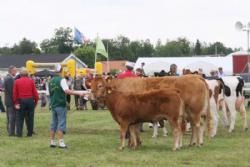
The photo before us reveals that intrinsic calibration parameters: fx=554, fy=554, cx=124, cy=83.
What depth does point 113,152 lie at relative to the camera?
→ 12.1m

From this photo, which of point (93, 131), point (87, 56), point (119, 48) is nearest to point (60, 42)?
point (119, 48)

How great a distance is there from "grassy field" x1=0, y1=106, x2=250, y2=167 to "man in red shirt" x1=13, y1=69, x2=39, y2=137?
0.50m

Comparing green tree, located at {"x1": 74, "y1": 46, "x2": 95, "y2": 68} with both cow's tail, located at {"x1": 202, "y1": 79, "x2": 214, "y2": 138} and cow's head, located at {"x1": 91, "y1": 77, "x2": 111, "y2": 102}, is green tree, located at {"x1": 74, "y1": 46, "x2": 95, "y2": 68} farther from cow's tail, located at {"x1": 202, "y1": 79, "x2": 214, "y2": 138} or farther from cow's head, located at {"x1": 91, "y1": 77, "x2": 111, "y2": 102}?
cow's head, located at {"x1": 91, "y1": 77, "x2": 111, "y2": 102}

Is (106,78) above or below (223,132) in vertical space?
above

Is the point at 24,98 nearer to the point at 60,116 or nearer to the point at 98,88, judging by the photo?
the point at 60,116

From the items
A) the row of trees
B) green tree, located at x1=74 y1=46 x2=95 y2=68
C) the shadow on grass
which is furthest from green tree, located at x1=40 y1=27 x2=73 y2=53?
the shadow on grass

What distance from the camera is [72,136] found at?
15.4m

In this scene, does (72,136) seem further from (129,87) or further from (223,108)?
(223,108)

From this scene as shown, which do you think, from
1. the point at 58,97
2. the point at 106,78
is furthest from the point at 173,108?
the point at 58,97

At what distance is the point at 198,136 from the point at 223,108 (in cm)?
405

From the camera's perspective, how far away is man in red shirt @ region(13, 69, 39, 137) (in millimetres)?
15391

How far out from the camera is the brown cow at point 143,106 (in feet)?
40.2

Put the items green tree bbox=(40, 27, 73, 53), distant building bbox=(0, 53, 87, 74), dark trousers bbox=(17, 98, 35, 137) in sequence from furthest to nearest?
1. green tree bbox=(40, 27, 73, 53)
2. distant building bbox=(0, 53, 87, 74)
3. dark trousers bbox=(17, 98, 35, 137)

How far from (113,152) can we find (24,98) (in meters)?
4.36
